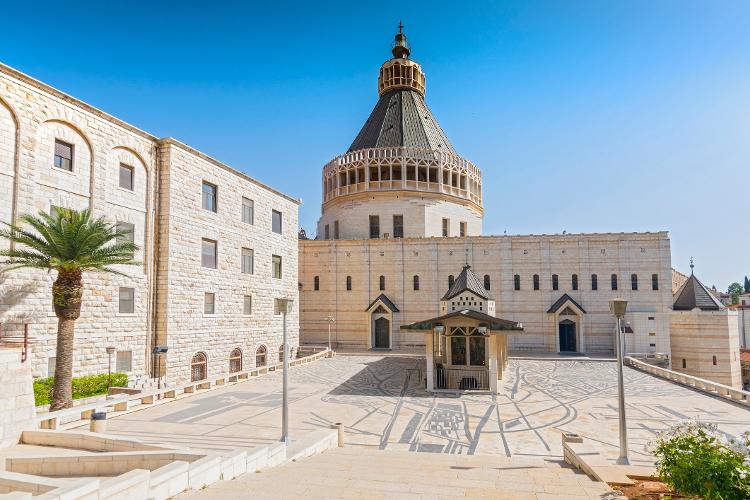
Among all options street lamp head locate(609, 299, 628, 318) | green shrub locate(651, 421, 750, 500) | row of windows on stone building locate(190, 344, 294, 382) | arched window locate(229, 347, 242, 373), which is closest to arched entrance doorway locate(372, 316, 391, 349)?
row of windows on stone building locate(190, 344, 294, 382)

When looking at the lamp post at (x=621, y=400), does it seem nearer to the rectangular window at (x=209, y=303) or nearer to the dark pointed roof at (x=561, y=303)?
the rectangular window at (x=209, y=303)

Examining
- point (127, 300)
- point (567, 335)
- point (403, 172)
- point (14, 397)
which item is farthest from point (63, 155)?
point (567, 335)

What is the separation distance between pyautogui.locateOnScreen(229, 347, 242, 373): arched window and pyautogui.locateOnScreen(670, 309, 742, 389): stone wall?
3272cm

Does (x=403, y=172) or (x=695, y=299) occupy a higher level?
(x=403, y=172)

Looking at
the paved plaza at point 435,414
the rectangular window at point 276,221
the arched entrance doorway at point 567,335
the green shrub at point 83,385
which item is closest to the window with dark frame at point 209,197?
the rectangular window at point 276,221

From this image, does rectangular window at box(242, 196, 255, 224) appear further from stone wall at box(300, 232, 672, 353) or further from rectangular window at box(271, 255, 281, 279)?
stone wall at box(300, 232, 672, 353)

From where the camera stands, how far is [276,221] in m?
37.0

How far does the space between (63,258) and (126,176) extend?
7519mm

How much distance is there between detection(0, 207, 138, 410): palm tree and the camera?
18156mm

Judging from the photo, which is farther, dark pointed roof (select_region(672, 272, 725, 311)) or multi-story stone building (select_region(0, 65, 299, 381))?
dark pointed roof (select_region(672, 272, 725, 311))

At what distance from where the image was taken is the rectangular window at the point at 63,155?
70.9ft

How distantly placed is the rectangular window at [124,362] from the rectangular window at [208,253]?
6.76 m

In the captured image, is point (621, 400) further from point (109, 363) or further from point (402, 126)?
point (402, 126)

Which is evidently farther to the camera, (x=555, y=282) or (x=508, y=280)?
(x=508, y=280)
